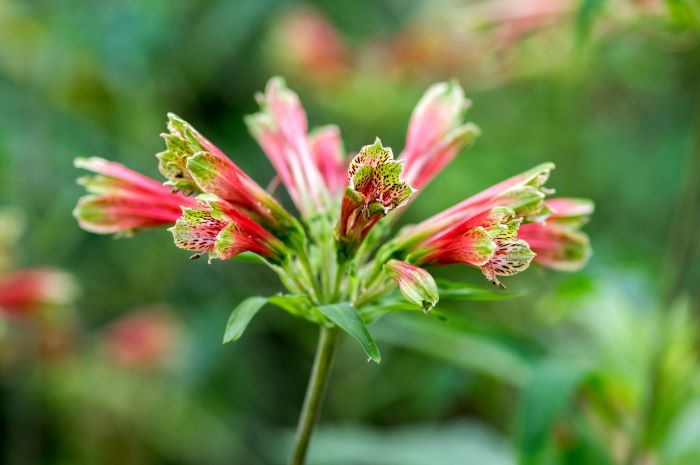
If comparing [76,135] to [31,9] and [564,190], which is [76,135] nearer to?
[31,9]

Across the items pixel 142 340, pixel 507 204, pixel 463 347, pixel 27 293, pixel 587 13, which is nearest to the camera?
pixel 507 204

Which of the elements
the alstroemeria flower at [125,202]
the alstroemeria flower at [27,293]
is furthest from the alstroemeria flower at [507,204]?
the alstroemeria flower at [27,293]

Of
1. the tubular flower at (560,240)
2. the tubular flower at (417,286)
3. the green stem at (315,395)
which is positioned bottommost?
the green stem at (315,395)

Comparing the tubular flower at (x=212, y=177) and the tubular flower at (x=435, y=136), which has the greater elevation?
the tubular flower at (x=435, y=136)

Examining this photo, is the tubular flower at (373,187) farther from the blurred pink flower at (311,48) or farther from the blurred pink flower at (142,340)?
the blurred pink flower at (311,48)

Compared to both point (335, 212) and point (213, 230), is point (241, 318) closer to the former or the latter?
point (213, 230)

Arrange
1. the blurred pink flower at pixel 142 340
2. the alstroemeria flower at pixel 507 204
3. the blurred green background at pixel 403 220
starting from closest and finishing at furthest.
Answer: the alstroemeria flower at pixel 507 204 < the blurred green background at pixel 403 220 < the blurred pink flower at pixel 142 340

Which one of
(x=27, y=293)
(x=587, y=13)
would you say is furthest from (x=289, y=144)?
(x=27, y=293)
